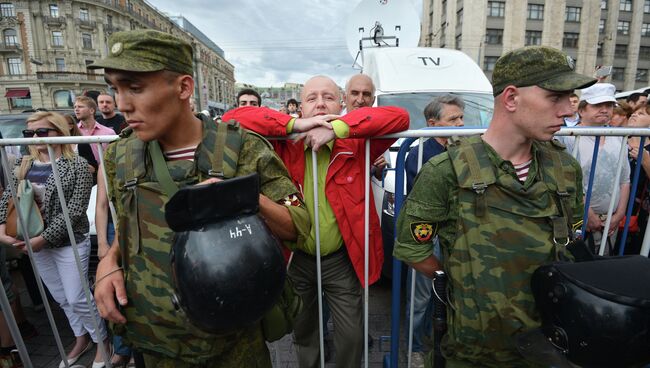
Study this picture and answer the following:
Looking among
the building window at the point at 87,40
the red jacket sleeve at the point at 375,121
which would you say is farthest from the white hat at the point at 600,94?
the building window at the point at 87,40

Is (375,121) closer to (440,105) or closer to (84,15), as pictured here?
(440,105)

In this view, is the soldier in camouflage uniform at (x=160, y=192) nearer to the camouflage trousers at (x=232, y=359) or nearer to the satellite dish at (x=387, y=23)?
the camouflage trousers at (x=232, y=359)

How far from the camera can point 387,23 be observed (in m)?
7.78

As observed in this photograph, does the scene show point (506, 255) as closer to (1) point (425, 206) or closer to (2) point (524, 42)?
(1) point (425, 206)

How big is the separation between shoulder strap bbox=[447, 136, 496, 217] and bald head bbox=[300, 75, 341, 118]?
3.20ft

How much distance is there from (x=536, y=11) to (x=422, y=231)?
4673 cm

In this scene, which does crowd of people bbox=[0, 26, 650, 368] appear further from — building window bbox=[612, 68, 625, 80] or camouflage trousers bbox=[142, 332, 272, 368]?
building window bbox=[612, 68, 625, 80]

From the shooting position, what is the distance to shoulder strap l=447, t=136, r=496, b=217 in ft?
4.66

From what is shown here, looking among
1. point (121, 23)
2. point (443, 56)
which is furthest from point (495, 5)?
point (121, 23)

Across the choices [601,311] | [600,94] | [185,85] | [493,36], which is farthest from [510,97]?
[493,36]

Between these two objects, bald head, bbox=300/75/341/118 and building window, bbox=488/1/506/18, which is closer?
bald head, bbox=300/75/341/118

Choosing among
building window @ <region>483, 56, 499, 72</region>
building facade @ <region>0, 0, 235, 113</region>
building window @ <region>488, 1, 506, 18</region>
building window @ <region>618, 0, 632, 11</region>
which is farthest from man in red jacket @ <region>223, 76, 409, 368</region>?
building window @ <region>618, 0, 632, 11</region>

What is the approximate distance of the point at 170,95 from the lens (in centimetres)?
132

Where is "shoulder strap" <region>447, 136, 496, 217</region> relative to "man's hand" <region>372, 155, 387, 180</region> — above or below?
above
